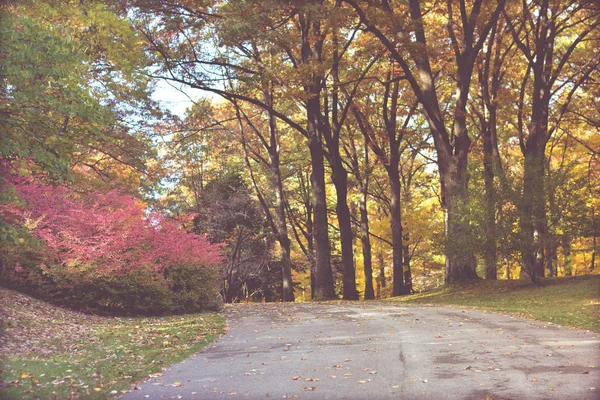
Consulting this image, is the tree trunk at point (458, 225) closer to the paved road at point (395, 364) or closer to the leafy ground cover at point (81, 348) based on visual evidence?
the paved road at point (395, 364)

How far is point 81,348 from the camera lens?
8070mm

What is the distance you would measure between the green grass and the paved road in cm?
132

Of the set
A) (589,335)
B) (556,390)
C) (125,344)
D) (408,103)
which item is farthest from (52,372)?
(408,103)

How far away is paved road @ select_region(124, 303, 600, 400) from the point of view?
552 centimetres

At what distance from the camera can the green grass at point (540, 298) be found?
11406mm

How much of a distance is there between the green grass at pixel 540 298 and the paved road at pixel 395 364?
51.9 inches

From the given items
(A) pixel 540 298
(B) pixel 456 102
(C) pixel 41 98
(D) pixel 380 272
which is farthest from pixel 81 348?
(D) pixel 380 272

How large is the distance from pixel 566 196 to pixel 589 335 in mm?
8674

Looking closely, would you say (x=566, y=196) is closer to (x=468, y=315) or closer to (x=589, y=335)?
(x=468, y=315)

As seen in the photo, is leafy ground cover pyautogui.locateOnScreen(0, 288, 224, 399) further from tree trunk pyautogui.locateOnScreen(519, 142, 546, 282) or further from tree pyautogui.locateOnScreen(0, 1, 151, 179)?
tree trunk pyautogui.locateOnScreen(519, 142, 546, 282)

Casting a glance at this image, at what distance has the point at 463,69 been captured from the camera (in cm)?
1905

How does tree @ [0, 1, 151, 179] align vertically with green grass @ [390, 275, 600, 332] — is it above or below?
above

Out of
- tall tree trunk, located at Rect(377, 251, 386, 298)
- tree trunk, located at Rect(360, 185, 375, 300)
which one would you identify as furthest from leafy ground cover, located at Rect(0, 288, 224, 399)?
tall tree trunk, located at Rect(377, 251, 386, 298)

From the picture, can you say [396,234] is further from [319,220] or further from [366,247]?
[319,220]
